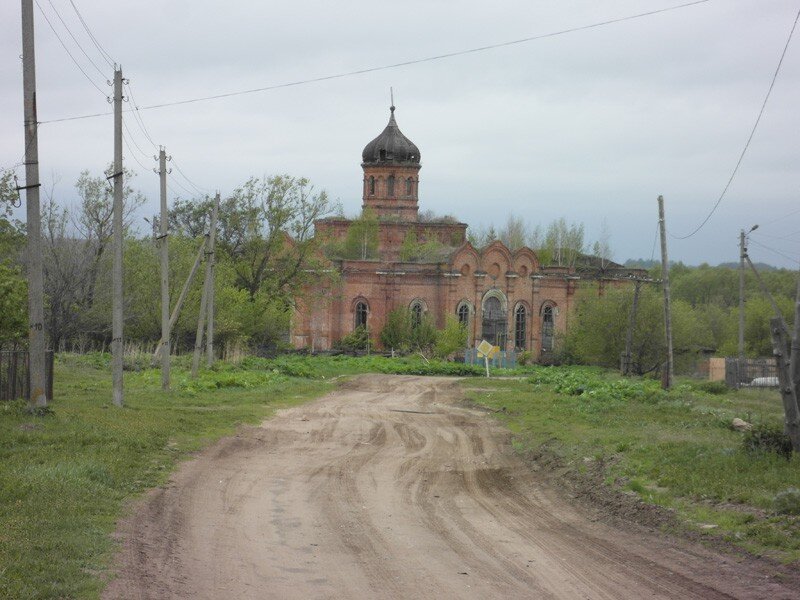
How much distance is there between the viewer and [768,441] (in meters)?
14.0

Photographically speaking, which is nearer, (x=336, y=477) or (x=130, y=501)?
(x=130, y=501)

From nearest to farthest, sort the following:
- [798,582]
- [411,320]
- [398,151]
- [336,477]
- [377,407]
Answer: [798,582], [336,477], [377,407], [411,320], [398,151]

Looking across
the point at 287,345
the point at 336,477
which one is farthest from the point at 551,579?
the point at 287,345

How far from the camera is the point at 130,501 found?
11945mm

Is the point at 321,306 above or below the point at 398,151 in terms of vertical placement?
below

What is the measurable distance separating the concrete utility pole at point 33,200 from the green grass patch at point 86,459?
770mm

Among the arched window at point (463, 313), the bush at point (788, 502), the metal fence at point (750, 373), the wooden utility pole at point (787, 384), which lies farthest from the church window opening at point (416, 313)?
the bush at point (788, 502)

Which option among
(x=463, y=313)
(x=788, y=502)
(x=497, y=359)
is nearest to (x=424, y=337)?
(x=497, y=359)

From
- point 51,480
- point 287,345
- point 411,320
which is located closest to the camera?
point 51,480

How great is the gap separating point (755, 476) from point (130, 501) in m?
7.87

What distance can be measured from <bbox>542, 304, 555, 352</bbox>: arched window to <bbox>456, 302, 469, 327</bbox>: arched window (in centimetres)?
627

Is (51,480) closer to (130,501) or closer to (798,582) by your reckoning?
(130,501)

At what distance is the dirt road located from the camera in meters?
8.74

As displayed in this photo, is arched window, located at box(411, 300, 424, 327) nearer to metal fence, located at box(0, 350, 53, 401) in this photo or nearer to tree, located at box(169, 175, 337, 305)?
tree, located at box(169, 175, 337, 305)
